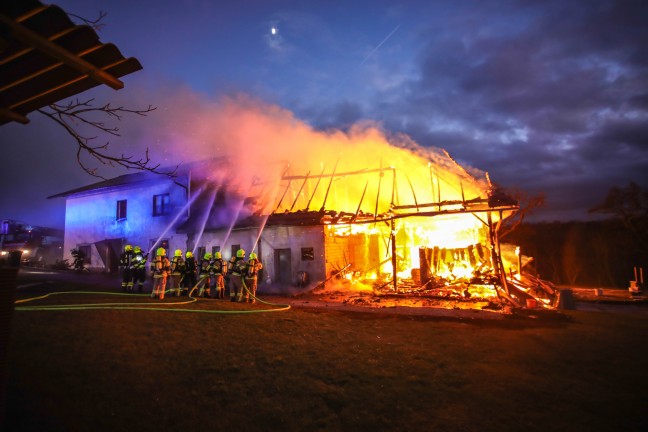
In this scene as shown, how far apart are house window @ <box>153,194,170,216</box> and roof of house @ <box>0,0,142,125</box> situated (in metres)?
22.0

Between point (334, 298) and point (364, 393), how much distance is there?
998cm

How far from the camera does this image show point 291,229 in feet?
58.5

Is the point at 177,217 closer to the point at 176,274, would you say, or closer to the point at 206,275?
the point at 206,275

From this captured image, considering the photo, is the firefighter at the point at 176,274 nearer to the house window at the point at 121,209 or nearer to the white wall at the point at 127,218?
the white wall at the point at 127,218

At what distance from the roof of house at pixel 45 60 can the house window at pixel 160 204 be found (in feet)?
72.2

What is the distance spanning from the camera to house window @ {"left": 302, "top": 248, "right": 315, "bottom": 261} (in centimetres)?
1747

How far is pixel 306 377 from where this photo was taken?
512 cm

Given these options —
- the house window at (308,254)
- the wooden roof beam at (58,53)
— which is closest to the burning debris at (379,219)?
the house window at (308,254)

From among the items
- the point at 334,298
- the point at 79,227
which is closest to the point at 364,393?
the point at 334,298

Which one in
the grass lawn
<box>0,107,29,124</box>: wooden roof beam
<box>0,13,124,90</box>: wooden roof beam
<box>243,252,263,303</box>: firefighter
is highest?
<box>0,13,124,90</box>: wooden roof beam

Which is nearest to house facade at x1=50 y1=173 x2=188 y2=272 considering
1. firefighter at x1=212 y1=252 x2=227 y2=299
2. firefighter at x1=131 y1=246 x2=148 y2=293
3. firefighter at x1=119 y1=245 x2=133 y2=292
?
firefighter at x1=119 y1=245 x2=133 y2=292

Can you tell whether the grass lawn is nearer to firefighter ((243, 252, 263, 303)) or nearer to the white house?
firefighter ((243, 252, 263, 303))

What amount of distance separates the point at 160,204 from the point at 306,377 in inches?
869

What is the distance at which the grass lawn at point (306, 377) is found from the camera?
3836mm
